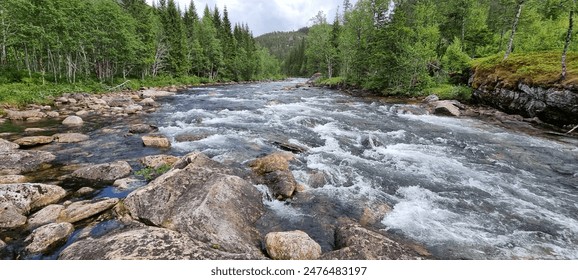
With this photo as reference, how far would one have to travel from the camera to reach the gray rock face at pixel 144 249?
4.34 meters

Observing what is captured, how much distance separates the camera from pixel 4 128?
14.7 m

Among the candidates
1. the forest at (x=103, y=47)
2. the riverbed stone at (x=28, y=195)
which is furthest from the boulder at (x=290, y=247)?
the forest at (x=103, y=47)

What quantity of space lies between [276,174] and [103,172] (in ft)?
18.7

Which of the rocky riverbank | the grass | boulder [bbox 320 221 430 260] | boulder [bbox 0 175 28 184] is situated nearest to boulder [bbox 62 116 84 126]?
the rocky riverbank

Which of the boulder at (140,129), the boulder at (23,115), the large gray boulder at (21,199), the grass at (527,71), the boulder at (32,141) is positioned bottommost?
the large gray boulder at (21,199)

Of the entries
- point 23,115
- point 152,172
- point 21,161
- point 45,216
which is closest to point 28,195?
point 45,216

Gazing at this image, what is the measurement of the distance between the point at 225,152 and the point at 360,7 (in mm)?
41434

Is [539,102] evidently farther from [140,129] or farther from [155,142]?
[140,129]

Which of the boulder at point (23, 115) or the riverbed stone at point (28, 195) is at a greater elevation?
the boulder at point (23, 115)

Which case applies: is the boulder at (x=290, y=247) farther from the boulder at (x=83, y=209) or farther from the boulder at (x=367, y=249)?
the boulder at (x=83, y=209)

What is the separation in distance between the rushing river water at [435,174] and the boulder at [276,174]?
1.56 feet

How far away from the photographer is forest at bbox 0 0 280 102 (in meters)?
27.0

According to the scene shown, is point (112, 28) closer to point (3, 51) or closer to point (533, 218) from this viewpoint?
point (3, 51)

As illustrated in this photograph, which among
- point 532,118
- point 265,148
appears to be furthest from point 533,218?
point 532,118
